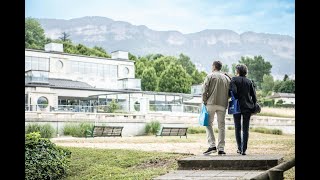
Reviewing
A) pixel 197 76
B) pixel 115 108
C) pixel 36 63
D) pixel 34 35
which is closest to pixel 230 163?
pixel 36 63

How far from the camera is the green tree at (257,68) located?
661cm

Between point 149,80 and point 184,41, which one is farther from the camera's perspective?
point 149,80

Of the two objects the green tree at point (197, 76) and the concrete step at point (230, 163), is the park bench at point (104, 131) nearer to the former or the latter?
the green tree at point (197, 76)

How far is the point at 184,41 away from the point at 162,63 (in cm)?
253

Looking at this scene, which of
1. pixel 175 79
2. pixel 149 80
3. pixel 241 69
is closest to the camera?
pixel 241 69

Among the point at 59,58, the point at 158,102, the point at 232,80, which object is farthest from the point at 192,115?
the point at 232,80

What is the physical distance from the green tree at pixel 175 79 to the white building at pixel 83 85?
0.75ft

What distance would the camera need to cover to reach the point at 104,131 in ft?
26.8

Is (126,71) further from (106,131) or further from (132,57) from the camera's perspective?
(106,131)

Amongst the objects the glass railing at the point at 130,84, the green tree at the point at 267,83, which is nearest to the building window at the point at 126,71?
the glass railing at the point at 130,84

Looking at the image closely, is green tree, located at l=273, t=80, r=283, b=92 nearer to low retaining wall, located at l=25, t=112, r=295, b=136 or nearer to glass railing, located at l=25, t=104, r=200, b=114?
low retaining wall, located at l=25, t=112, r=295, b=136

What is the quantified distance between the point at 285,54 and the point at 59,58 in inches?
158

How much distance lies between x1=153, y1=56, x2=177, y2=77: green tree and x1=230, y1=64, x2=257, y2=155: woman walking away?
18.1 feet
